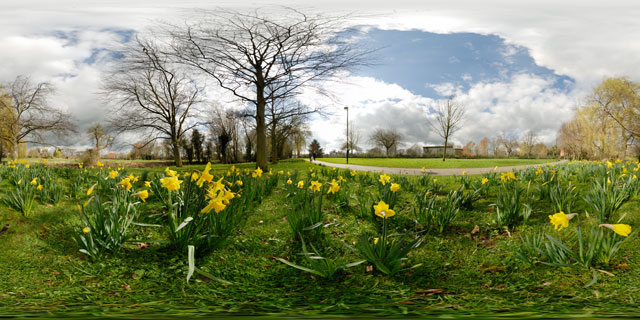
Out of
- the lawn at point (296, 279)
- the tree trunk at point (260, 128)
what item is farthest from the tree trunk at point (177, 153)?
the lawn at point (296, 279)

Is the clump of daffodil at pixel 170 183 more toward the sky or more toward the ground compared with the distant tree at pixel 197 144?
more toward the ground

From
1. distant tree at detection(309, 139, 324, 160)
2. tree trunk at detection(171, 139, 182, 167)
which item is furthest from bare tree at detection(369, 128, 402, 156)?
tree trunk at detection(171, 139, 182, 167)

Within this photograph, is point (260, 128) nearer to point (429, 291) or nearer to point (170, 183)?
point (170, 183)

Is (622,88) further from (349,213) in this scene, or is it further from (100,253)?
(100,253)

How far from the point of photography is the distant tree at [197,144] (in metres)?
18.0

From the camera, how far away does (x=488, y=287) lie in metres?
1.14

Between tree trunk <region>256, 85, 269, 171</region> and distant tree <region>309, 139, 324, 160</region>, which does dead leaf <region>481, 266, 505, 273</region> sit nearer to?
tree trunk <region>256, 85, 269, 171</region>

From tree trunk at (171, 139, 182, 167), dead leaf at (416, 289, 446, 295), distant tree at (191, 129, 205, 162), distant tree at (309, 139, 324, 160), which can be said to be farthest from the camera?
distant tree at (309, 139, 324, 160)

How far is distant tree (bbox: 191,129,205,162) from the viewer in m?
18.0

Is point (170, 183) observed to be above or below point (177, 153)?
below

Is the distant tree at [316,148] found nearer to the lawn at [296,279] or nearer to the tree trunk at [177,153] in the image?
the tree trunk at [177,153]

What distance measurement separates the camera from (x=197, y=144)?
726 inches

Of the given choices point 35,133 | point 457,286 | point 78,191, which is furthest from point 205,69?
point 457,286

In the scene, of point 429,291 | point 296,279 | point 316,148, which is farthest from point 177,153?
point 316,148
